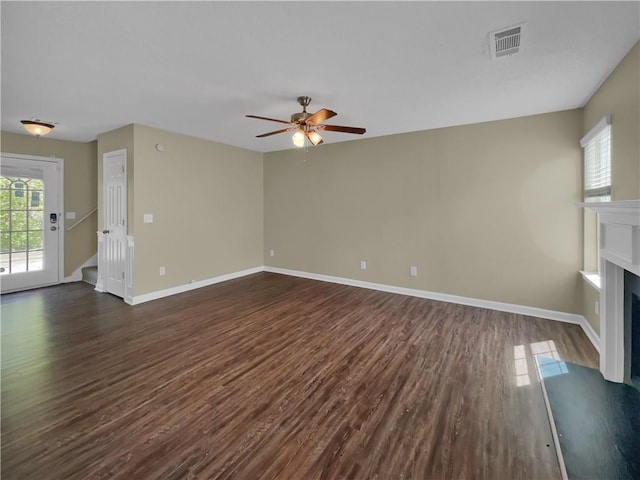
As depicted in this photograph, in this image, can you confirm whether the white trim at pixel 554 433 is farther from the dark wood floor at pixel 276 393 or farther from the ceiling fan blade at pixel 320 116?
the ceiling fan blade at pixel 320 116

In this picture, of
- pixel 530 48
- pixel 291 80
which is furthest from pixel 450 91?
pixel 291 80

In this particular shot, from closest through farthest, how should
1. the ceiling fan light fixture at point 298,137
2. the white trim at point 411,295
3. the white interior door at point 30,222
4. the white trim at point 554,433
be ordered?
1. the white trim at point 554,433
2. the ceiling fan light fixture at point 298,137
3. the white trim at point 411,295
4. the white interior door at point 30,222

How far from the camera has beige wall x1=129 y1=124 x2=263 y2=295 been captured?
4.27 meters

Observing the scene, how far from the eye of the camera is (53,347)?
2908 mm

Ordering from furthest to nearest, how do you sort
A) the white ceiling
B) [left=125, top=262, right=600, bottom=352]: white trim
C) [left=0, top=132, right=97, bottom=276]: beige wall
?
[left=0, top=132, right=97, bottom=276]: beige wall
[left=125, top=262, right=600, bottom=352]: white trim
the white ceiling

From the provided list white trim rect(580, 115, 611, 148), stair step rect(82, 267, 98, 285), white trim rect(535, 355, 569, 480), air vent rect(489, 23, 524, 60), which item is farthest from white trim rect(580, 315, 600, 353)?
stair step rect(82, 267, 98, 285)

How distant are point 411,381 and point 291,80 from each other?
9.23 feet

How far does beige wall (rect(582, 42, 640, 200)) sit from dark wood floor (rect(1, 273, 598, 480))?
1.58 m

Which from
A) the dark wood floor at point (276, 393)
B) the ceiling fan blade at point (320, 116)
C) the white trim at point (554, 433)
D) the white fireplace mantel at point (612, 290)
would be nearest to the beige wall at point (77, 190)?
the dark wood floor at point (276, 393)

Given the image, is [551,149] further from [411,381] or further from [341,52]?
[411,381]

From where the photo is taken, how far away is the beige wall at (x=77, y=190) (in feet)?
16.9

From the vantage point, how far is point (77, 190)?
5418 millimetres

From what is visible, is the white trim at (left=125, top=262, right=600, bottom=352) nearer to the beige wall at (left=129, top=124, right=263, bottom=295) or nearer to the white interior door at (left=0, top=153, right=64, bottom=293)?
the beige wall at (left=129, top=124, right=263, bottom=295)

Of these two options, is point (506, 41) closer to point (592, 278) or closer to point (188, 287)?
point (592, 278)
